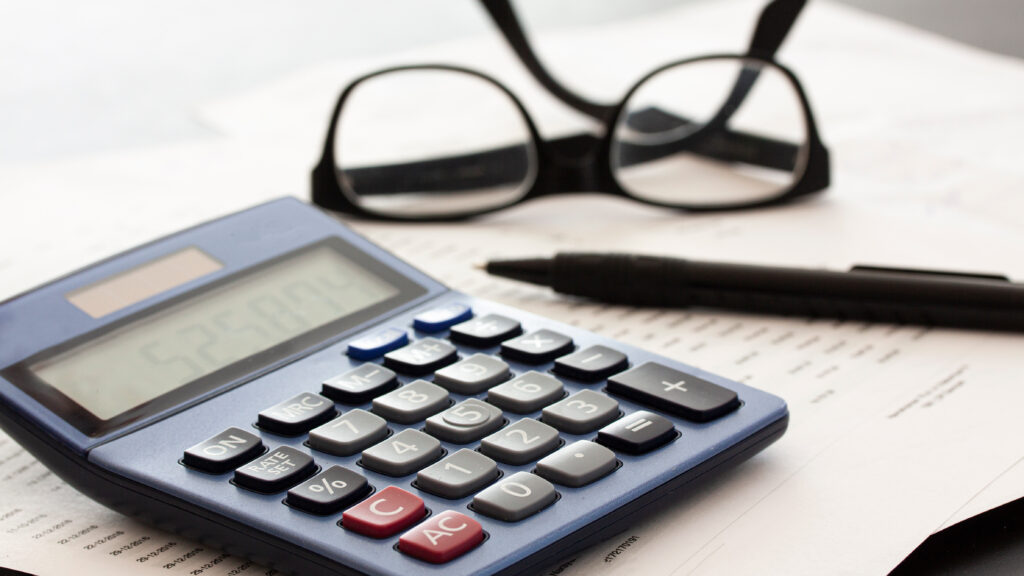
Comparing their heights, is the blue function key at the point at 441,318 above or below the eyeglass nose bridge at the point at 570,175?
below

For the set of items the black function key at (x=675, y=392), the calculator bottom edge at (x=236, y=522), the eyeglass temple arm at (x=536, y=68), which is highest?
the eyeglass temple arm at (x=536, y=68)

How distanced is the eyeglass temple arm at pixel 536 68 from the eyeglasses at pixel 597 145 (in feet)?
0.24

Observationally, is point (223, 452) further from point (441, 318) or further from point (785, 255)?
point (785, 255)

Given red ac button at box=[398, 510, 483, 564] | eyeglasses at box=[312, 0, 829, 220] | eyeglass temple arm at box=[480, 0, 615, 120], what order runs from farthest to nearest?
eyeglass temple arm at box=[480, 0, 615, 120]
eyeglasses at box=[312, 0, 829, 220]
red ac button at box=[398, 510, 483, 564]

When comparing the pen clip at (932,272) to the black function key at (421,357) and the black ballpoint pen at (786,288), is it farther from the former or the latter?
the black function key at (421,357)

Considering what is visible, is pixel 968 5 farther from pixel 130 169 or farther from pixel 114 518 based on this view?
pixel 114 518

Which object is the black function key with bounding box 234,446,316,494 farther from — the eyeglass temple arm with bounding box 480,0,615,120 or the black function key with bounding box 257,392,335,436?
the eyeglass temple arm with bounding box 480,0,615,120

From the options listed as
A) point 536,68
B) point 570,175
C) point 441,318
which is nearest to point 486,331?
Result: point 441,318

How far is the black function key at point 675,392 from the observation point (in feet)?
1.15

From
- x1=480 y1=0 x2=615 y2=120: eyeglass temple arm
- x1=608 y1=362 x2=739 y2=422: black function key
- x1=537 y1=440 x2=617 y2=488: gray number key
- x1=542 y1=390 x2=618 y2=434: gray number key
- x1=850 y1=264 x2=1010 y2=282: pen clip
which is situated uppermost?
x1=480 y1=0 x2=615 y2=120: eyeglass temple arm

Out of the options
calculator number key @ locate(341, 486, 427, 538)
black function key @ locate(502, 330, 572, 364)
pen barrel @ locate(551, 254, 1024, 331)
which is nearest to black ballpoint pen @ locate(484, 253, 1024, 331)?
pen barrel @ locate(551, 254, 1024, 331)

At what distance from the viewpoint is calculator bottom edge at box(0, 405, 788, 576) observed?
30 cm

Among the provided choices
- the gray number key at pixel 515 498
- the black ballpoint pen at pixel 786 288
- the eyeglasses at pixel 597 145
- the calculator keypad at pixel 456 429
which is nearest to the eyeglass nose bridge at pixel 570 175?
the eyeglasses at pixel 597 145

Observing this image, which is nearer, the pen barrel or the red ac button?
the red ac button
